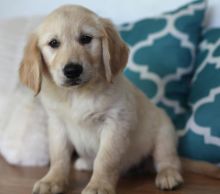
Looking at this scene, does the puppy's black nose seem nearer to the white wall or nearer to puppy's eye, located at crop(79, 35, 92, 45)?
puppy's eye, located at crop(79, 35, 92, 45)

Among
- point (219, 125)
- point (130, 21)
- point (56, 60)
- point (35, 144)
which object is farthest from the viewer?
point (130, 21)

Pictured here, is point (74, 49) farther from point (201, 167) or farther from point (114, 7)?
point (114, 7)

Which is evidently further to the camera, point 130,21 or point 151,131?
point 130,21

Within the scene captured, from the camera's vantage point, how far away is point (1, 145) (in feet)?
6.63

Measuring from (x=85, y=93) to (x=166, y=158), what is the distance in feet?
1.35

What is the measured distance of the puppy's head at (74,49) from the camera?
5.00 ft

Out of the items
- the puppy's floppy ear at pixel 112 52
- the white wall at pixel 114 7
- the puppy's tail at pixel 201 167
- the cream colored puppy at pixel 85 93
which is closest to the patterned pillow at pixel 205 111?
the puppy's tail at pixel 201 167

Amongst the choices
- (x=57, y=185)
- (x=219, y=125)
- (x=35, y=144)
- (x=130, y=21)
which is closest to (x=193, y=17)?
(x=130, y=21)

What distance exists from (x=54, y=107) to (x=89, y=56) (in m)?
0.24

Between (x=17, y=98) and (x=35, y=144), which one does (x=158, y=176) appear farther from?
(x=17, y=98)

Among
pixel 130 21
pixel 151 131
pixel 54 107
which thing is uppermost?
pixel 130 21

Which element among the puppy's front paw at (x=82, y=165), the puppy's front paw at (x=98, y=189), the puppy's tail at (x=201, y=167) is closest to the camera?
the puppy's front paw at (x=98, y=189)

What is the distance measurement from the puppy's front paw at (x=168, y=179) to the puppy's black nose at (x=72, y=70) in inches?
19.1

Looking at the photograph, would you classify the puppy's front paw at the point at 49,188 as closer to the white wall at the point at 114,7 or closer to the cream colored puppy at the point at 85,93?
the cream colored puppy at the point at 85,93
